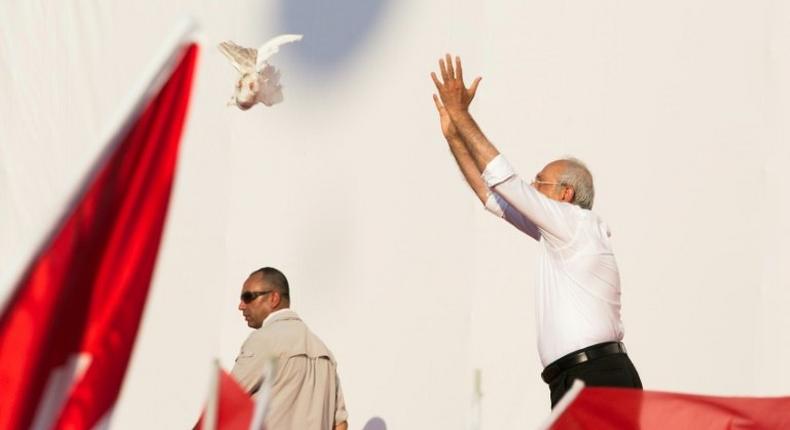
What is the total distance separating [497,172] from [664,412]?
30.8 inches

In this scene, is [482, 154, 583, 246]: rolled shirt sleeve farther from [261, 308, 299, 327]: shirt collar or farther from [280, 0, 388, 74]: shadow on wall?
[280, 0, 388, 74]: shadow on wall

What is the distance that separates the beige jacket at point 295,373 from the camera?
6.18 m

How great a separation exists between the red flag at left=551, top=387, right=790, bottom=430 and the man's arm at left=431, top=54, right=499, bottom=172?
0.81 m

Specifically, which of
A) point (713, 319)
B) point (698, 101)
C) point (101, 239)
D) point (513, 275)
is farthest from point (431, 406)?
point (101, 239)

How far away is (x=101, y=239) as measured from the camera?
2.90 m

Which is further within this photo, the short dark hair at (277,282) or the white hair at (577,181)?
the short dark hair at (277,282)

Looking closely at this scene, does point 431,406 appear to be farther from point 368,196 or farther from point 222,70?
point 222,70

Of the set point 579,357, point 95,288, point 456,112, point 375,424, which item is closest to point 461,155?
point 456,112

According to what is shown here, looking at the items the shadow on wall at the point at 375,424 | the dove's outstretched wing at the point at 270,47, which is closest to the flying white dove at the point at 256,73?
the dove's outstretched wing at the point at 270,47

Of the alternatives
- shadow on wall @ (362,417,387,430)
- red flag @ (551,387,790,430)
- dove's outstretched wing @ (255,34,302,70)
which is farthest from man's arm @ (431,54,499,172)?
shadow on wall @ (362,417,387,430)

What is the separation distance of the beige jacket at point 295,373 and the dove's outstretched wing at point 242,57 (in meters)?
1.44

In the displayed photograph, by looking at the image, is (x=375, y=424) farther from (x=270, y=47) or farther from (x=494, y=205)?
(x=494, y=205)

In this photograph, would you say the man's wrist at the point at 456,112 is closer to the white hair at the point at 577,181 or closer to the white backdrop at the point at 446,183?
the white hair at the point at 577,181

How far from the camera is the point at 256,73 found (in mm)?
7383
